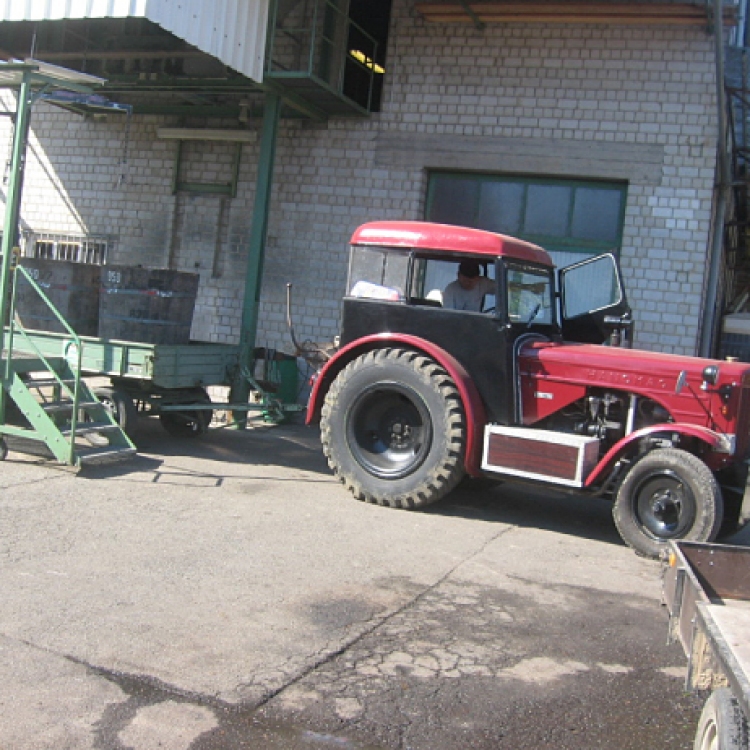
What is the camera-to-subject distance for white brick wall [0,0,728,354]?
11.2m

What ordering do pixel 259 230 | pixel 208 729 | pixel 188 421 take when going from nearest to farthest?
pixel 208 729, pixel 188 421, pixel 259 230

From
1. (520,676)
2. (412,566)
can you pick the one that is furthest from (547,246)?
(520,676)

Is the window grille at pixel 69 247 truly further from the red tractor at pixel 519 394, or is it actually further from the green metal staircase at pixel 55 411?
the red tractor at pixel 519 394

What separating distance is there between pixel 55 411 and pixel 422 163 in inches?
254

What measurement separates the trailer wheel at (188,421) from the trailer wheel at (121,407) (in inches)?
31.8

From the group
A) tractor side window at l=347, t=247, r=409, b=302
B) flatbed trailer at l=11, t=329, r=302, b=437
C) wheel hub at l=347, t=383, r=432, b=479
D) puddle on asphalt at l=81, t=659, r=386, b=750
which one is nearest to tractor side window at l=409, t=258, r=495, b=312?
tractor side window at l=347, t=247, r=409, b=302

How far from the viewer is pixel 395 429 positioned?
760 centimetres

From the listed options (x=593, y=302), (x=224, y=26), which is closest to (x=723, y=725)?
(x=593, y=302)

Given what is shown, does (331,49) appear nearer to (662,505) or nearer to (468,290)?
(468,290)

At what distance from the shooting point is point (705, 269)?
36.7 feet

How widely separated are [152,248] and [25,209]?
2646mm

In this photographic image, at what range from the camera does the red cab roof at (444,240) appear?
736 centimetres

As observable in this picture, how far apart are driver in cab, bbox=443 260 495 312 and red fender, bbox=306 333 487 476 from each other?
435 mm

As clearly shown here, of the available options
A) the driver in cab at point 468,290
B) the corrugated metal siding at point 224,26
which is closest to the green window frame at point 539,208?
the corrugated metal siding at point 224,26
